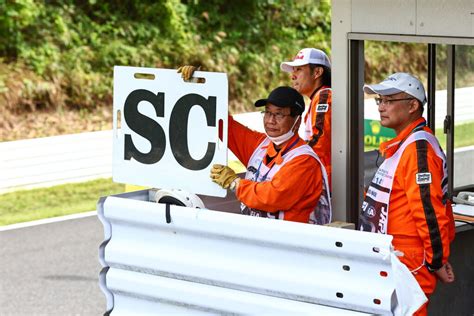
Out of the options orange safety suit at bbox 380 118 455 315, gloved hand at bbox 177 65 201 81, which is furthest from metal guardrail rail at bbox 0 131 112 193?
orange safety suit at bbox 380 118 455 315

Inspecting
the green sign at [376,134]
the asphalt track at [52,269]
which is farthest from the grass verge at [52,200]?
the green sign at [376,134]

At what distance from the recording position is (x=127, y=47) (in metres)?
19.2

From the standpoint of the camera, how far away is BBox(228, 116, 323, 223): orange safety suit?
16.7ft

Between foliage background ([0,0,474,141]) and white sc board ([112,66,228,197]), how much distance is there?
1047 centimetres

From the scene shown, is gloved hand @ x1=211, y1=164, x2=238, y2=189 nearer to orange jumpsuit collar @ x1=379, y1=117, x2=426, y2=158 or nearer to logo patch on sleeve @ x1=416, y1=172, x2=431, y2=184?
orange jumpsuit collar @ x1=379, y1=117, x2=426, y2=158

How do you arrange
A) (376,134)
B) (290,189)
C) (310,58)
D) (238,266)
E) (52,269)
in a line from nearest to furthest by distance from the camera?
(238,266), (290,189), (310,58), (376,134), (52,269)

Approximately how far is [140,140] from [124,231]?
54 cm

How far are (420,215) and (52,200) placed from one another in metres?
9.71

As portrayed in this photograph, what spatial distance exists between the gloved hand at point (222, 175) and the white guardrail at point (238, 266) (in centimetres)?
34

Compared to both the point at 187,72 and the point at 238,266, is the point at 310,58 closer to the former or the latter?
the point at 187,72

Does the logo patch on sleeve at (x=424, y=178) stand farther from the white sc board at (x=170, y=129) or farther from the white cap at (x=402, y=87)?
the white sc board at (x=170, y=129)

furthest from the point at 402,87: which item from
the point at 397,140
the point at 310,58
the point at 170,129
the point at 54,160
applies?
the point at 54,160

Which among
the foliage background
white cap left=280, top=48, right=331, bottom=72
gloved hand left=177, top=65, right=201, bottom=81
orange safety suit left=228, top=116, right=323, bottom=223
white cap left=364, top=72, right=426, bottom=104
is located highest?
the foliage background

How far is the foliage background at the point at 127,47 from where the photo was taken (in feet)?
57.1
